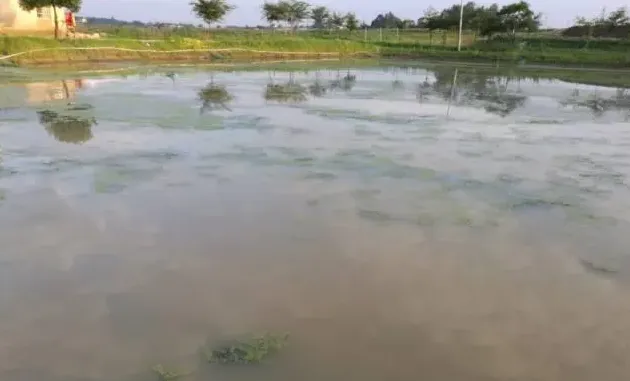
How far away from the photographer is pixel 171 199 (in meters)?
6.40

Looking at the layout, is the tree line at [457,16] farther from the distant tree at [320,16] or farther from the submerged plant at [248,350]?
the submerged plant at [248,350]

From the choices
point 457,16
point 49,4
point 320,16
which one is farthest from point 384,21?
point 49,4

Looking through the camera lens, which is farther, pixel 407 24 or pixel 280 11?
pixel 407 24

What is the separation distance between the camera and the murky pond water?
11.9 ft

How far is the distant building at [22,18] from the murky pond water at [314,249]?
18539 mm

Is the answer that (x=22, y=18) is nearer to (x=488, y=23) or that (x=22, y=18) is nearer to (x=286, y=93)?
(x=286, y=93)

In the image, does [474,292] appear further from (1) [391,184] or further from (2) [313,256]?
(1) [391,184]

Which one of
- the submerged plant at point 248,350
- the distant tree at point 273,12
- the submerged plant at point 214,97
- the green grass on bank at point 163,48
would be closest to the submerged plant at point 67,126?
the submerged plant at point 214,97

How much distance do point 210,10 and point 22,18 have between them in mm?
10752

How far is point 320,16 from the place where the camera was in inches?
2721

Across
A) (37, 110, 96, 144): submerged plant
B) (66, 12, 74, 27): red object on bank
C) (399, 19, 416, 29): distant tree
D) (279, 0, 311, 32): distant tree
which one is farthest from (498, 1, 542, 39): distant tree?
(37, 110, 96, 144): submerged plant

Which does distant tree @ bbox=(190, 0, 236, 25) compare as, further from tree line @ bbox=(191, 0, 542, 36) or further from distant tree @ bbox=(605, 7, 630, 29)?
distant tree @ bbox=(605, 7, 630, 29)

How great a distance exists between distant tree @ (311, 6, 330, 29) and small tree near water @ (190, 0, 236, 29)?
113 ft

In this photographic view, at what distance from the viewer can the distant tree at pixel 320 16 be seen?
224 ft
